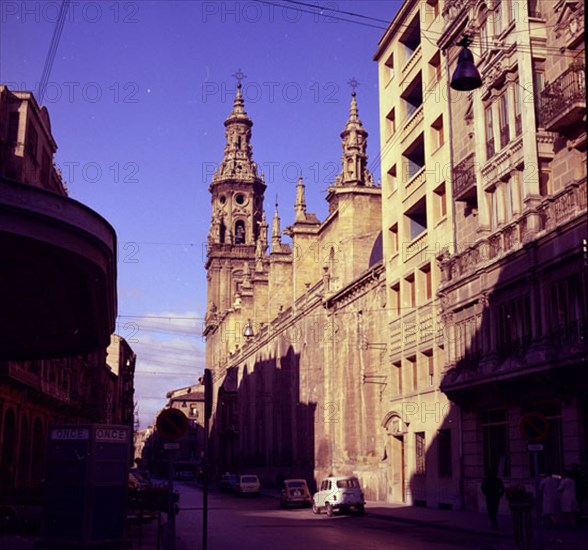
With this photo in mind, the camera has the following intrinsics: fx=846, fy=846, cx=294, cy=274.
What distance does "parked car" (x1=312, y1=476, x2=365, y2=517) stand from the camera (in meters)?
31.1

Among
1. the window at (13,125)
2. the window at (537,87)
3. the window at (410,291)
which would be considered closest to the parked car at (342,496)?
the window at (410,291)

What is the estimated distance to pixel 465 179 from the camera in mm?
31484

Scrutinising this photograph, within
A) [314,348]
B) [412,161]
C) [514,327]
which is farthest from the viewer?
[314,348]

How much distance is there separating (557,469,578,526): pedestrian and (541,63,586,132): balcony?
9.86 metres

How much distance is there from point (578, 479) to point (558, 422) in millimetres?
2751

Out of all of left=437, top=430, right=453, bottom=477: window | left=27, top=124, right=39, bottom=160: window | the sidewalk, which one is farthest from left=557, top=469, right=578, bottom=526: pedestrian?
left=27, top=124, right=39, bottom=160: window

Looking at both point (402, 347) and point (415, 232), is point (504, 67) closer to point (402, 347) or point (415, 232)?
point (415, 232)

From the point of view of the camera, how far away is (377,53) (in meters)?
44.2

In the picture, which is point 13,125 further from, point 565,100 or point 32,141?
point 565,100

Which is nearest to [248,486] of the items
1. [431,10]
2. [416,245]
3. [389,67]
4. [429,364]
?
[429,364]

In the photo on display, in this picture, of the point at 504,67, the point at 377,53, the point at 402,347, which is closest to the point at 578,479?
the point at 504,67

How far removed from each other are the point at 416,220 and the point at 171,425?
27502 mm

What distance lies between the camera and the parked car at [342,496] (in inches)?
1225

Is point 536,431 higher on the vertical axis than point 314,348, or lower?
lower
